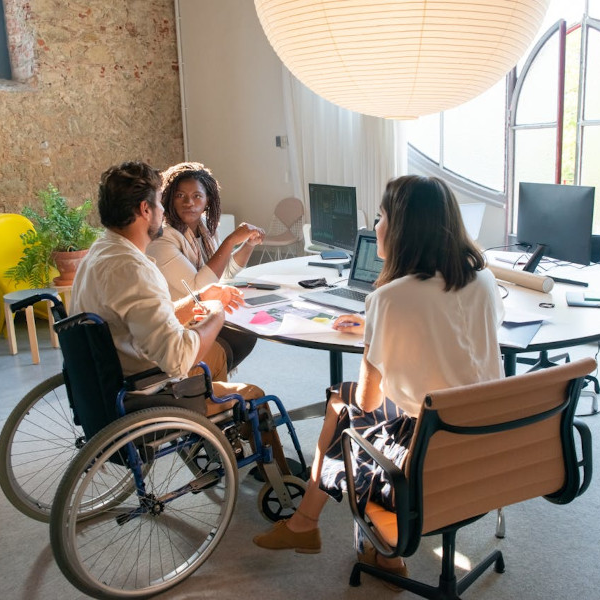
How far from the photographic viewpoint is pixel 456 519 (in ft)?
5.14

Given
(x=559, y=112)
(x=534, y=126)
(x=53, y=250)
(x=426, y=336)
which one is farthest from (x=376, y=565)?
(x=534, y=126)

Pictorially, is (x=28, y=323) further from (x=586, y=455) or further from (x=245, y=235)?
(x=586, y=455)

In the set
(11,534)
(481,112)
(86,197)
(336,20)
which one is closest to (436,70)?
(336,20)

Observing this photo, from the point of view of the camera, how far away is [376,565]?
2.06 meters

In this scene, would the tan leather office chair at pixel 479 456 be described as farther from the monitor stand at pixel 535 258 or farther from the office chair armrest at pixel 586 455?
the monitor stand at pixel 535 258

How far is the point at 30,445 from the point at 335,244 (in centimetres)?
164

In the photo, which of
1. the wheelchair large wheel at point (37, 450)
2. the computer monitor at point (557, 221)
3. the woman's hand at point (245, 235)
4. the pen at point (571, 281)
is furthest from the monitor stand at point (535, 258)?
the wheelchair large wheel at point (37, 450)

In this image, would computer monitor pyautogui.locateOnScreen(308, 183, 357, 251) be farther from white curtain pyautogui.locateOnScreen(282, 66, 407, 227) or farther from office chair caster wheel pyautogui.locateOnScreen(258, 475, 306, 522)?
white curtain pyautogui.locateOnScreen(282, 66, 407, 227)

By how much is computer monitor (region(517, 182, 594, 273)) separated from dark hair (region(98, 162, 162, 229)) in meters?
1.63

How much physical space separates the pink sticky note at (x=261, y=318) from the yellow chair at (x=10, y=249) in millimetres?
2719

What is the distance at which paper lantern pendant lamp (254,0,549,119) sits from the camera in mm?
1843

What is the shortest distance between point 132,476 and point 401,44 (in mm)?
1585

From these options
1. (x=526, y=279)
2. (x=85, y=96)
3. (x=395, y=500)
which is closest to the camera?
(x=395, y=500)

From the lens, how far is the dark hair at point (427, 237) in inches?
66.4
